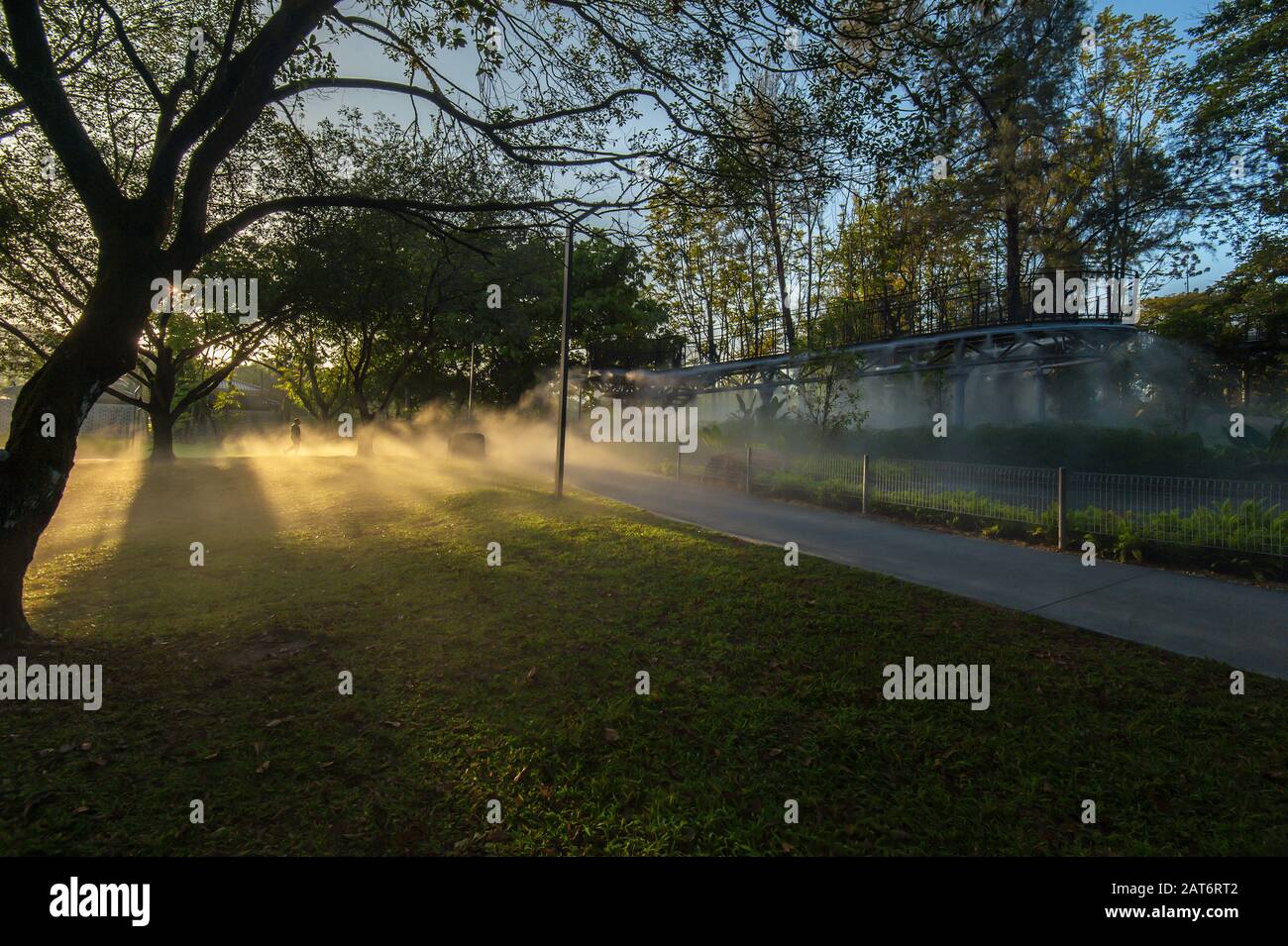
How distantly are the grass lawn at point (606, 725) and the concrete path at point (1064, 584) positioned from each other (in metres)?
0.63

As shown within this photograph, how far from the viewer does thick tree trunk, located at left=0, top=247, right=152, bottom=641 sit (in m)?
5.01

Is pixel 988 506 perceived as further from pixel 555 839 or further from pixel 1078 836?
pixel 555 839

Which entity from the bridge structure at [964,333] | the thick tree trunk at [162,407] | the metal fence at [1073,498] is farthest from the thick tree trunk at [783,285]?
the thick tree trunk at [162,407]

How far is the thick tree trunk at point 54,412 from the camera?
5012mm

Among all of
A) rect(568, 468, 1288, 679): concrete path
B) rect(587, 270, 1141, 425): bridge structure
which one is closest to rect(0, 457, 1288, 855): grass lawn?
rect(568, 468, 1288, 679): concrete path

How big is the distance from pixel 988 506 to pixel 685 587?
6278mm

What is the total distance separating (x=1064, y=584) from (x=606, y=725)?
19.8 feet

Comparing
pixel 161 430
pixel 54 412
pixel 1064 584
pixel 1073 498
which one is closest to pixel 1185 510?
pixel 1073 498

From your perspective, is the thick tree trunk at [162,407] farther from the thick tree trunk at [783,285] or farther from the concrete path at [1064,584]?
the thick tree trunk at [783,285]

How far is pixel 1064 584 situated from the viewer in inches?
281

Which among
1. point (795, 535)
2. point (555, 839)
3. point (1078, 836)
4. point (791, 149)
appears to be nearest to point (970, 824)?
point (1078, 836)

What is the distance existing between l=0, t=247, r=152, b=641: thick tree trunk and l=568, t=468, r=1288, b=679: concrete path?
7.85m

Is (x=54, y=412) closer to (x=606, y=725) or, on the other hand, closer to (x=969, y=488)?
(x=606, y=725)

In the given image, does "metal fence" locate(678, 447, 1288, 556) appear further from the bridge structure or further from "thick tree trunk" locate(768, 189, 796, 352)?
"thick tree trunk" locate(768, 189, 796, 352)
